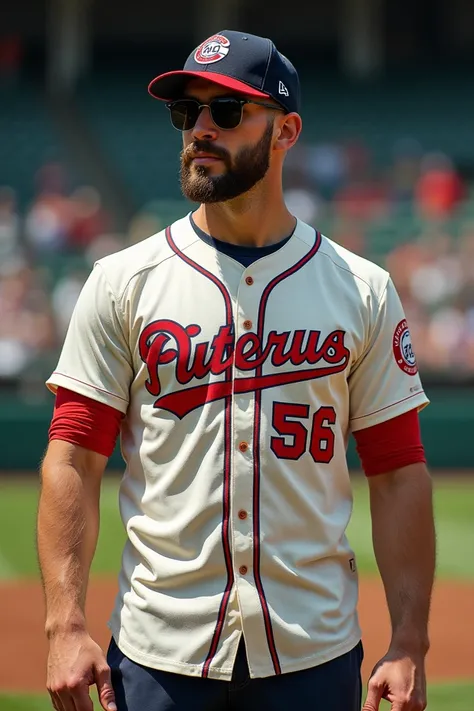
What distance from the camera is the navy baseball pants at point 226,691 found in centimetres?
249

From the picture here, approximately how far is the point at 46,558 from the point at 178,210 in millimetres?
13227

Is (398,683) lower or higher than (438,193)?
lower

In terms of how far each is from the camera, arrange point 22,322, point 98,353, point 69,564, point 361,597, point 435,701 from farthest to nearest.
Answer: point 22,322 < point 361,597 < point 435,701 < point 98,353 < point 69,564

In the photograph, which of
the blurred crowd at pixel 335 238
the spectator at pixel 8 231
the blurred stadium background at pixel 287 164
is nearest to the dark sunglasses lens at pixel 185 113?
the blurred stadium background at pixel 287 164

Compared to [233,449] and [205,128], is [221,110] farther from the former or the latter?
[233,449]

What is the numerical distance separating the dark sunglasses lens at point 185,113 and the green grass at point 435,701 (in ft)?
Result: 11.1

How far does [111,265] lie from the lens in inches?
105

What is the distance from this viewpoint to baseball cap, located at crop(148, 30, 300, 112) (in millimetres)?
2682

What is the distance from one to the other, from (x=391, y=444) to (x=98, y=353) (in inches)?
28.6

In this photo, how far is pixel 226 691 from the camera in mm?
2502

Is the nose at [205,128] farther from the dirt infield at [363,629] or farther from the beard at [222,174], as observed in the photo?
the dirt infield at [363,629]

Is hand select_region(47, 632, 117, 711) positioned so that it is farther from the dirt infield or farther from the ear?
the dirt infield

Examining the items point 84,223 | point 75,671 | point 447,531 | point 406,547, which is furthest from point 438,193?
point 75,671

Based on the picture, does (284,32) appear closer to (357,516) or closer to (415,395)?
(357,516)
